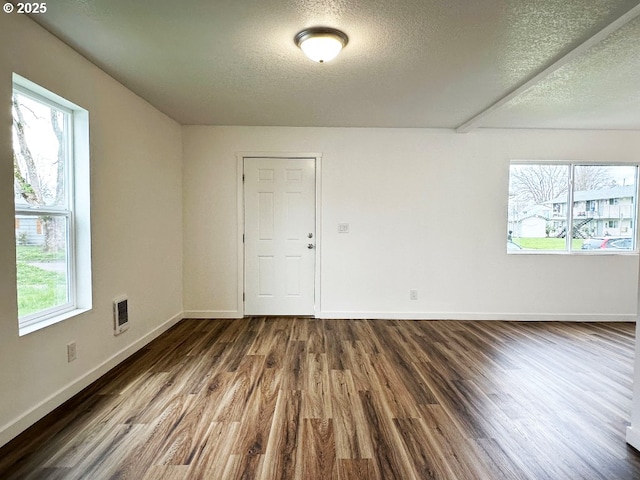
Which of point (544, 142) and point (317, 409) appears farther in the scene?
point (544, 142)

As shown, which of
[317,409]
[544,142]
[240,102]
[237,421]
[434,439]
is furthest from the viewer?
[544,142]

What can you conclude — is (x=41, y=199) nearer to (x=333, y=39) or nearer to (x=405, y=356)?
(x=333, y=39)

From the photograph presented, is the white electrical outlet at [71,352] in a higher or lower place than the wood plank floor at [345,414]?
higher

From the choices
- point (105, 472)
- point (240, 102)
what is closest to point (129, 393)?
point (105, 472)

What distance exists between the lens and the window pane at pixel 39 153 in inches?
75.9

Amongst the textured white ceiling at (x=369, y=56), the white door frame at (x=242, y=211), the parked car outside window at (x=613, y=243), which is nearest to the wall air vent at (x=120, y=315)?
the white door frame at (x=242, y=211)

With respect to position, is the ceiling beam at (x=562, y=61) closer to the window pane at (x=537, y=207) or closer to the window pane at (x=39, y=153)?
the window pane at (x=537, y=207)

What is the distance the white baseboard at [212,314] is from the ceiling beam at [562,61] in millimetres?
3622

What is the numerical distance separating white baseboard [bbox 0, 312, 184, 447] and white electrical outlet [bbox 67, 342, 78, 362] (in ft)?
0.54

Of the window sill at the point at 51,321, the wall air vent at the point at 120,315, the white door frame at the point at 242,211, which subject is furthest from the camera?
the white door frame at the point at 242,211

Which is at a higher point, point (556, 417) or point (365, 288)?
point (365, 288)

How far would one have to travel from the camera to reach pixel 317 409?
2045 millimetres

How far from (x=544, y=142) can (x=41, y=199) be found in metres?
5.09

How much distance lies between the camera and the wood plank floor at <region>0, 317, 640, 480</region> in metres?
1.57
